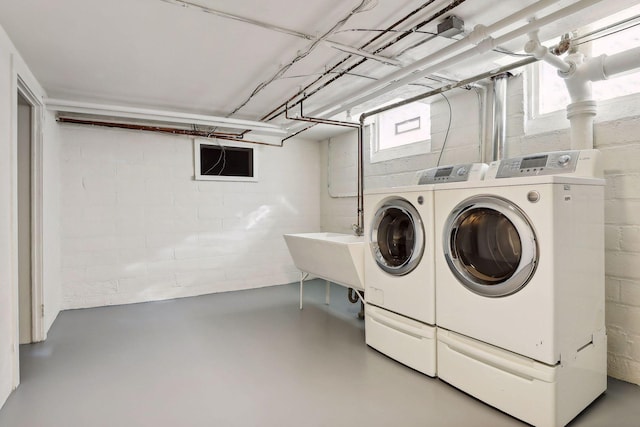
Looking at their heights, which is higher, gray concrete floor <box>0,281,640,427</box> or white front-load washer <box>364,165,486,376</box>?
white front-load washer <box>364,165,486,376</box>

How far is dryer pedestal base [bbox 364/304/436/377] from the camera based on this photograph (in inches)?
85.3

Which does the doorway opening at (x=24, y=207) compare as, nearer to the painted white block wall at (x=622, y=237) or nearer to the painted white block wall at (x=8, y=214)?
the painted white block wall at (x=8, y=214)

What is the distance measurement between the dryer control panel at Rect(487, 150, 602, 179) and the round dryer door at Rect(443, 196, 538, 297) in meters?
0.34

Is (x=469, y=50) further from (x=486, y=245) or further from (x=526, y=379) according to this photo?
(x=526, y=379)

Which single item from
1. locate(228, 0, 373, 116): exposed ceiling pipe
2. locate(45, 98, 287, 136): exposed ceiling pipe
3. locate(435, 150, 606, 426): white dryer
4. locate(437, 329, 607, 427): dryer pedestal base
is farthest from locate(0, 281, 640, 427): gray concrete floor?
locate(228, 0, 373, 116): exposed ceiling pipe

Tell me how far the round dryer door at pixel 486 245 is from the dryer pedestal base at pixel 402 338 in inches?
17.8

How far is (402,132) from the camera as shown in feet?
12.8

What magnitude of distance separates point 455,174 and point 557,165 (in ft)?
2.18

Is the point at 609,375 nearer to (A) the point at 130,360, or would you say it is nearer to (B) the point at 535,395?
(B) the point at 535,395

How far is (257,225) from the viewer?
15.4 feet

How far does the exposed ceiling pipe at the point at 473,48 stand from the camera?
5.24ft

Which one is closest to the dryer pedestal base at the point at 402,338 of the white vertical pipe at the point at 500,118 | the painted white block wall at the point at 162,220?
the white vertical pipe at the point at 500,118

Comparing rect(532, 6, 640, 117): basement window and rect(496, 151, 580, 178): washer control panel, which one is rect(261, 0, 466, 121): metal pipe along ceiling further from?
rect(532, 6, 640, 117): basement window

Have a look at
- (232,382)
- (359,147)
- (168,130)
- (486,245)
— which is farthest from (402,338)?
(168,130)
